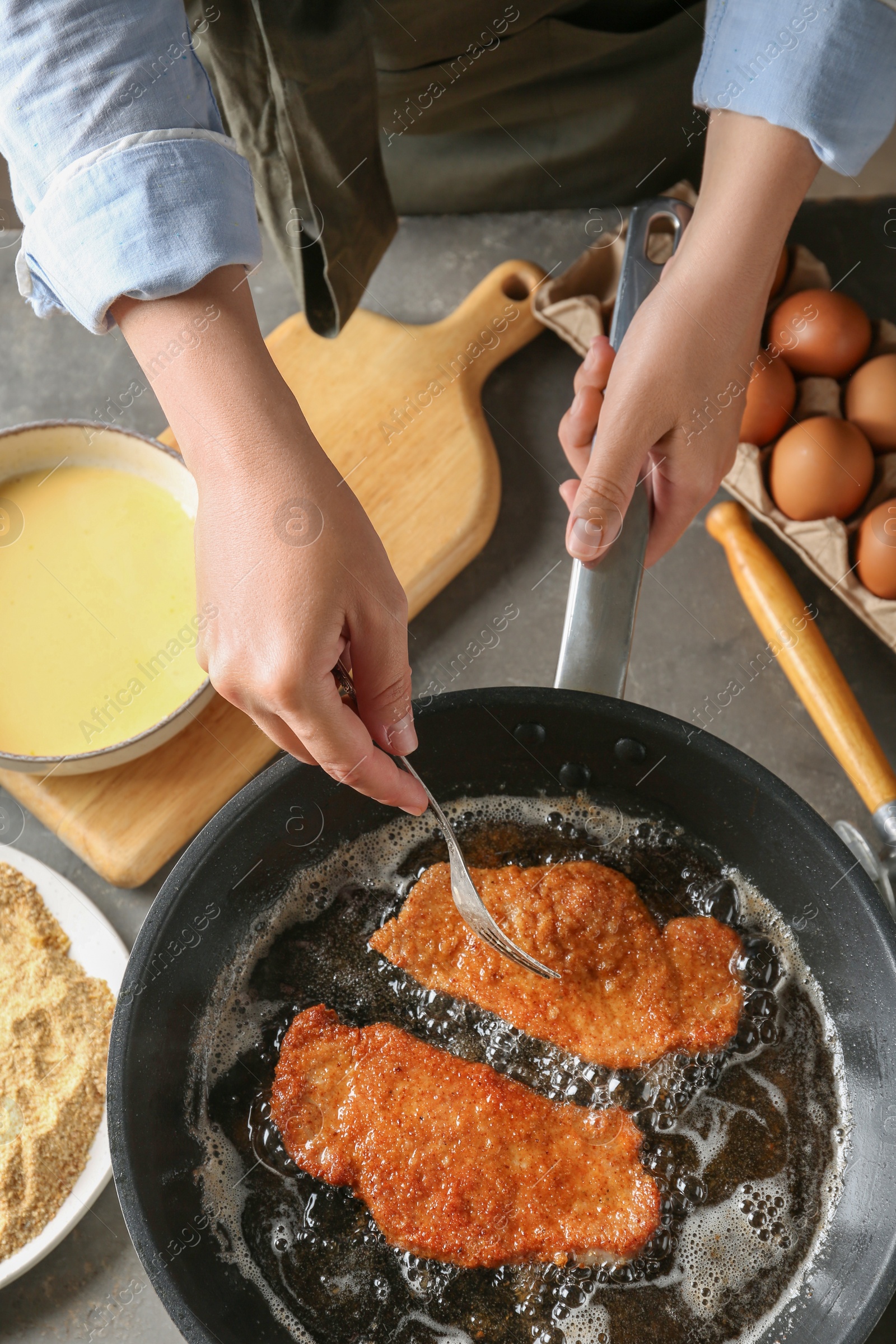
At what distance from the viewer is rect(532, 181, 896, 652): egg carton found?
3.14 feet

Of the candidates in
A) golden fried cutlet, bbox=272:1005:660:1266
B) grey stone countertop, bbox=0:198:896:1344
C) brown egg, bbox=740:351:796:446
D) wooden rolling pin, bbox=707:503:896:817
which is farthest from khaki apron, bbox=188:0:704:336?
golden fried cutlet, bbox=272:1005:660:1266

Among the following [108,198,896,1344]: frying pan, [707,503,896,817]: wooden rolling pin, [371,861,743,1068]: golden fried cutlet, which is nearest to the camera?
[108,198,896,1344]: frying pan

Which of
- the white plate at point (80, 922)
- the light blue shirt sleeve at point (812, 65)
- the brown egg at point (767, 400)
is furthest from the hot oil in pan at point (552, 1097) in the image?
the light blue shirt sleeve at point (812, 65)

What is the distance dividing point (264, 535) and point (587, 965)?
48 cm

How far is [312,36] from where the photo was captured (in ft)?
2.57

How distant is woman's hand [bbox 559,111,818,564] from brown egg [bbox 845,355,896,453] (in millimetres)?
263

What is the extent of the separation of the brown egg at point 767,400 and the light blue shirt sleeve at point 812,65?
9.8 inches

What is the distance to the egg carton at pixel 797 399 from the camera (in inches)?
37.7

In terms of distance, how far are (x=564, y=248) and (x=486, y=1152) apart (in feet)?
3.26

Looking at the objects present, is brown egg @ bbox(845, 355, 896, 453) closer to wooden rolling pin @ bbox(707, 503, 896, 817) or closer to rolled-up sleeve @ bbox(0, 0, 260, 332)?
wooden rolling pin @ bbox(707, 503, 896, 817)

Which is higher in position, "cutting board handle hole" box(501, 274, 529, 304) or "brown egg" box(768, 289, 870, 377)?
"cutting board handle hole" box(501, 274, 529, 304)

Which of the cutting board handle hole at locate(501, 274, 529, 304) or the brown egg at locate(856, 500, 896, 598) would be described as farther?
the cutting board handle hole at locate(501, 274, 529, 304)

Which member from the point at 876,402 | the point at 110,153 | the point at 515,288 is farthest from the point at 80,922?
the point at 876,402

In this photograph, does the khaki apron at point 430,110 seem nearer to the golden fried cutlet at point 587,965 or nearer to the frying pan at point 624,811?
the frying pan at point 624,811
